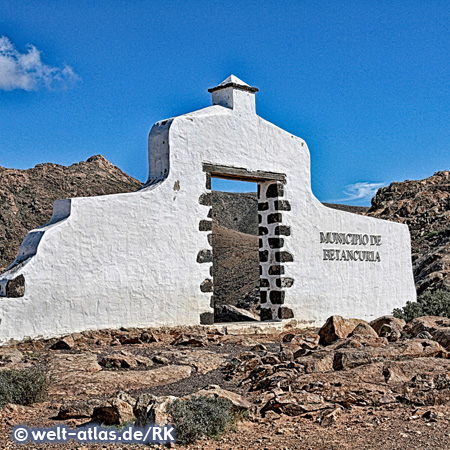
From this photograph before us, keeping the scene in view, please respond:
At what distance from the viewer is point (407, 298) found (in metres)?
A: 15.5

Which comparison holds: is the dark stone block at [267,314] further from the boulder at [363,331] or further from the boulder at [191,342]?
the boulder at [363,331]

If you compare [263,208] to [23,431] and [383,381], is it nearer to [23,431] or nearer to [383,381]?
[383,381]

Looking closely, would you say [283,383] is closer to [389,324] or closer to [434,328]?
[434,328]

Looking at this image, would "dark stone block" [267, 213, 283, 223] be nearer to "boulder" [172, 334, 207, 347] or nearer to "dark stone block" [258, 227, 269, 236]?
"dark stone block" [258, 227, 269, 236]

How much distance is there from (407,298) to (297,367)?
9.42m

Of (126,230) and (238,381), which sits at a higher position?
(126,230)

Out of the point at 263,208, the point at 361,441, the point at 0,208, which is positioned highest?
the point at 0,208

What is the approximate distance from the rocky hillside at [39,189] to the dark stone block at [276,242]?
14171 millimetres

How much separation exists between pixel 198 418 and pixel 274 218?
27.9 ft

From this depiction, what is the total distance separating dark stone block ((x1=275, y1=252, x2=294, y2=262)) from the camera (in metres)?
12.8

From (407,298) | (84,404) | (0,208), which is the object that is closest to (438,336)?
(84,404)

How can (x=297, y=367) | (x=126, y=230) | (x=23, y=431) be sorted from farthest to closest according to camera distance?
(x=126, y=230) < (x=297, y=367) < (x=23, y=431)

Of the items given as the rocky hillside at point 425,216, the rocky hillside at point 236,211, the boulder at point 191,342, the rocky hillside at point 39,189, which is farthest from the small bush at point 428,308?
the rocky hillside at point 236,211

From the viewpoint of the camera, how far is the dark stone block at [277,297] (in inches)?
502
